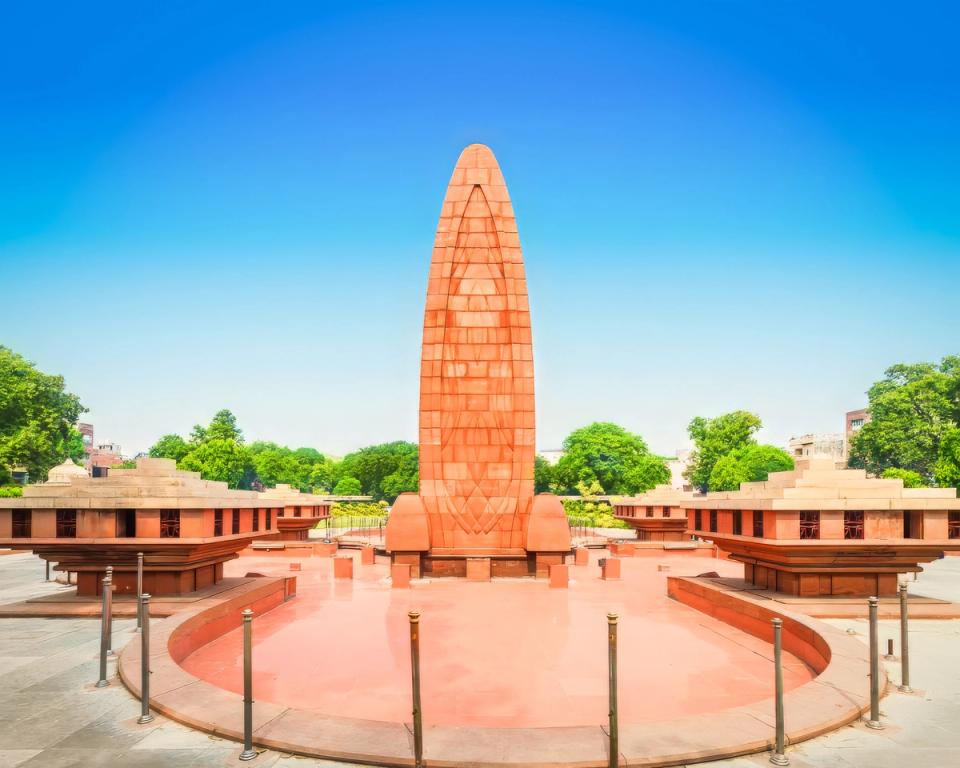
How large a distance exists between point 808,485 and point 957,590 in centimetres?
852

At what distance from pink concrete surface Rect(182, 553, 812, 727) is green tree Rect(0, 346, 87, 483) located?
46.5 m

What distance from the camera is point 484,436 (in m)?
28.6

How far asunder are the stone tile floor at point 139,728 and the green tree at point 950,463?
37.2 meters

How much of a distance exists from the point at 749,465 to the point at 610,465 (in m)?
16.8

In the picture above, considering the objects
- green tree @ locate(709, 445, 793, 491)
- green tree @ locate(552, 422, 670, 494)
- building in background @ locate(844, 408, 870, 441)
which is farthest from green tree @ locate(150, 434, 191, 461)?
building in background @ locate(844, 408, 870, 441)

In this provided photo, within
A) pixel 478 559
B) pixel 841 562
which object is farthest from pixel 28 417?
pixel 841 562

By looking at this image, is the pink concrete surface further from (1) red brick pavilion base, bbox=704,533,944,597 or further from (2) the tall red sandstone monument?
(2) the tall red sandstone monument

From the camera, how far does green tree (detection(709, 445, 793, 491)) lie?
7125 cm

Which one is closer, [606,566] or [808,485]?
[808,485]

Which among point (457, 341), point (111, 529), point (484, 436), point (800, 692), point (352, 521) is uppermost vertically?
point (457, 341)

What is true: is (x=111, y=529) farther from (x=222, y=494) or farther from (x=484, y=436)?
(x=484, y=436)

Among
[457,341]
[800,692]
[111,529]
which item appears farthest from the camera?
[457,341]

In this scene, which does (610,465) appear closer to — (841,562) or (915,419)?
(915,419)

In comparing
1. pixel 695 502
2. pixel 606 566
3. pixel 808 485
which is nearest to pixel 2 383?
pixel 606 566
